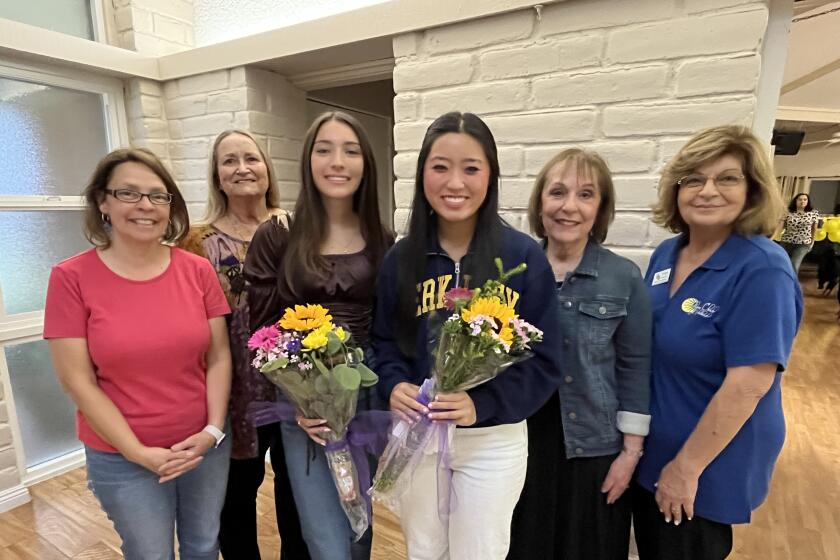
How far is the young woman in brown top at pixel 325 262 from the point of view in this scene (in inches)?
47.1

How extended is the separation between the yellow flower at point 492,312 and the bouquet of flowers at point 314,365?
0.29 meters

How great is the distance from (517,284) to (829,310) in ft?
25.4

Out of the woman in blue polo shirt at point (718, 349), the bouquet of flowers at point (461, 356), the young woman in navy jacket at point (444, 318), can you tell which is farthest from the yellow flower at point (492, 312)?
the woman in blue polo shirt at point (718, 349)

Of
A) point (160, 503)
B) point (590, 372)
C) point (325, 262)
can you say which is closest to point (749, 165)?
point (590, 372)

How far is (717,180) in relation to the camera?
1.08m

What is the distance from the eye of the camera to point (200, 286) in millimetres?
1271

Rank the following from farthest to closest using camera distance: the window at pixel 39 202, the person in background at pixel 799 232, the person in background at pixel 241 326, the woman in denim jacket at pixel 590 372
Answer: the person in background at pixel 799 232 < the window at pixel 39 202 < the person in background at pixel 241 326 < the woman in denim jacket at pixel 590 372

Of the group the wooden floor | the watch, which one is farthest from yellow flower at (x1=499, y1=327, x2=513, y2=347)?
the wooden floor

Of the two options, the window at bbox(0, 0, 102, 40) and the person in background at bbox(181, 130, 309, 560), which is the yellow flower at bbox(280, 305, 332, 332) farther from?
the window at bbox(0, 0, 102, 40)

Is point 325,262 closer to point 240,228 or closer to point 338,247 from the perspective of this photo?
point 338,247

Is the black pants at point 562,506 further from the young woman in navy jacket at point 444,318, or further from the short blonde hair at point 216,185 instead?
the short blonde hair at point 216,185

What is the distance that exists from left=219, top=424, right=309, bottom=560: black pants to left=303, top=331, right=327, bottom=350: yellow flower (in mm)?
586

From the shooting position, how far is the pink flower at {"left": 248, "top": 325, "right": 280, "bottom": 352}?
0.99 metres

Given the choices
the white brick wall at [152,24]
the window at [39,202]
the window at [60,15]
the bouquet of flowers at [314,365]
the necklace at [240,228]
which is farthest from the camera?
the white brick wall at [152,24]
